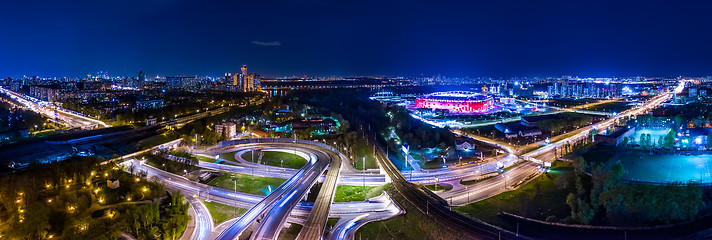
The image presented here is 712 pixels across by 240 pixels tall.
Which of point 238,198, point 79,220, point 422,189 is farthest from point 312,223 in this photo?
point 79,220

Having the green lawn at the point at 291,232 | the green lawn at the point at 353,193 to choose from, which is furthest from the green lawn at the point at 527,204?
the green lawn at the point at 291,232

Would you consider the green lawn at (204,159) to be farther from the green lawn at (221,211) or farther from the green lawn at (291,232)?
the green lawn at (291,232)

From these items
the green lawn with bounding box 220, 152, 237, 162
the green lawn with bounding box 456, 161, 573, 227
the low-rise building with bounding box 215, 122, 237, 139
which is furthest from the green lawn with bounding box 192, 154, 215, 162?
the green lawn with bounding box 456, 161, 573, 227

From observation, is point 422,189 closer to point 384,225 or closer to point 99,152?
point 384,225

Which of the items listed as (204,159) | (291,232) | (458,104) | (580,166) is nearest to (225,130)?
(204,159)

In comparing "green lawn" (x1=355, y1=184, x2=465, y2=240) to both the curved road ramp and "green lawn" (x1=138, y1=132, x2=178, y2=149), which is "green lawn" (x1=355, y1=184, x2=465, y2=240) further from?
"green lawn" (x1=138, y1=132, x2=178, y2=149)

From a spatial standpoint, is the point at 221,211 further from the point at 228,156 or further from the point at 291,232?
the point at 228,156
